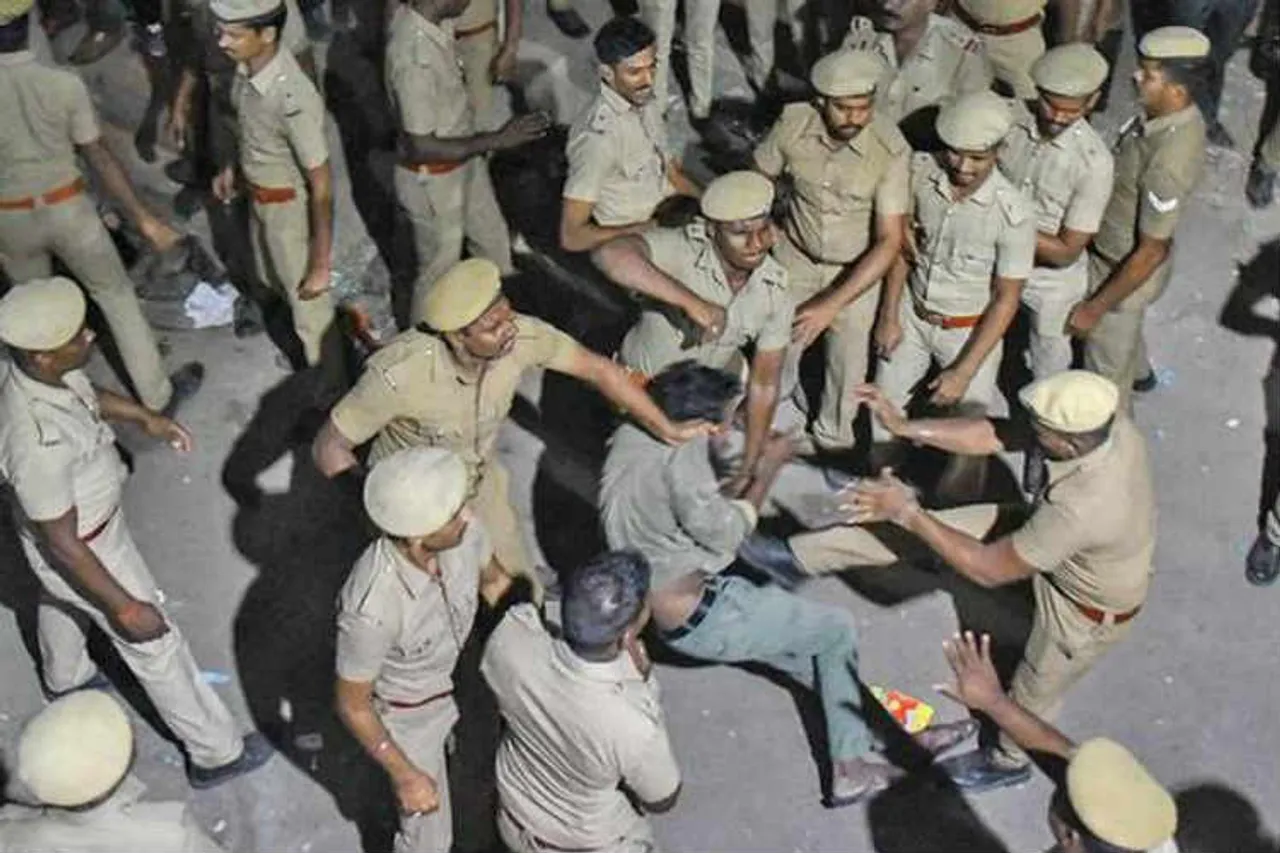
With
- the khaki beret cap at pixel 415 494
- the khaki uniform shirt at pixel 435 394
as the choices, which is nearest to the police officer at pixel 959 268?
the khaki uniform shirt at pixel 435 394

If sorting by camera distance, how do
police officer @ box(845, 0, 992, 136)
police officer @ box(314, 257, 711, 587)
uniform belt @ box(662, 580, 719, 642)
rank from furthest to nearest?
police officer @ box(845, 0, 992, 136) < uniform belt @ box(662, 580, 719, 642) < police officer @ box(314, 257, 711, 587)

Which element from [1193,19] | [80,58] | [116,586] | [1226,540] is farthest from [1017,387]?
[80,58]

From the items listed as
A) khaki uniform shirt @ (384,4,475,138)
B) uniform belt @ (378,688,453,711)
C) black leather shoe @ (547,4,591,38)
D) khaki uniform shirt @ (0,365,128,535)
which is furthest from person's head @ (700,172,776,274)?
black leather shoe @ (547,4,591,38)

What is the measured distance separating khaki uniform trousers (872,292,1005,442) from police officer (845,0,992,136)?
883 mm

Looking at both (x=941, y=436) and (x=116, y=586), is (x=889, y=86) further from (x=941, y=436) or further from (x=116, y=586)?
(x=116, y=586)

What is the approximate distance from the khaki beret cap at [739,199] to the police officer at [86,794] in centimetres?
237

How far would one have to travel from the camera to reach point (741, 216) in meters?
5.50

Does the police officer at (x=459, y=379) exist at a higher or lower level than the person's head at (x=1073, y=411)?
lower

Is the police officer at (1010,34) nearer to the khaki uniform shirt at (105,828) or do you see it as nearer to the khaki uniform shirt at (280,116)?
the khaki uniform shirt at (280,116)

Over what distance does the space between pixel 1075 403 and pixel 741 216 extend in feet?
3.98

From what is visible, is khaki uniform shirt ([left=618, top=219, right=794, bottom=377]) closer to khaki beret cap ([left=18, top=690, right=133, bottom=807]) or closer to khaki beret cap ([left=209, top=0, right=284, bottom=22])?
khaki beret cap ([left=209, top=0, right=284, bottom=22])

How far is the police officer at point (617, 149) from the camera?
20.0 feet

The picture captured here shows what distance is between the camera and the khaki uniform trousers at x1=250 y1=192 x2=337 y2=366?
6617 millimetres

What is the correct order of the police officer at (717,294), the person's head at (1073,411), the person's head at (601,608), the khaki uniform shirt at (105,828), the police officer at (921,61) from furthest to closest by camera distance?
the police officer at (921,61), the police officer at (717,294), the person's head at (1073,411), the person's head at (601,608), the khaki uniform shirt at (105,828)
